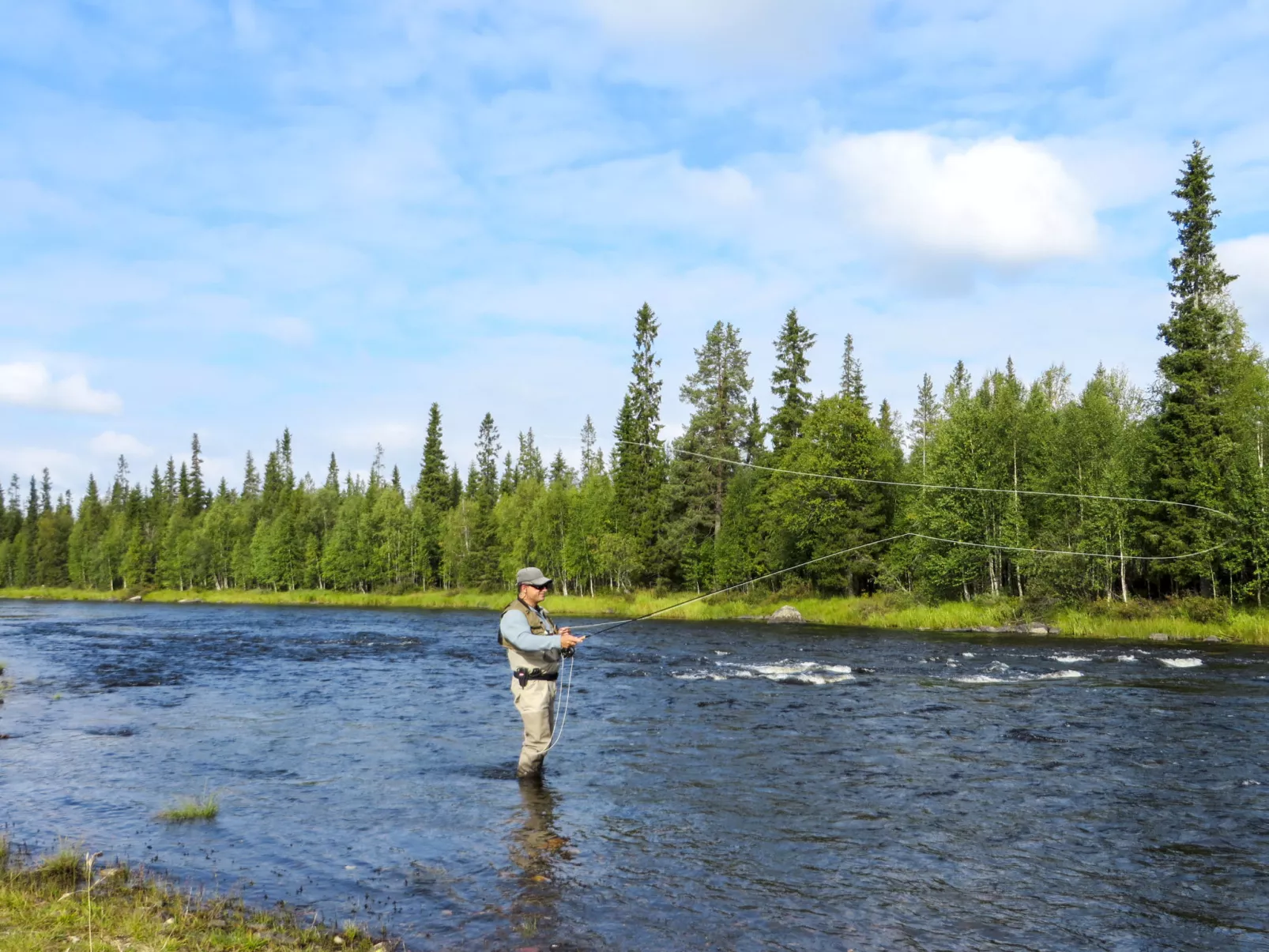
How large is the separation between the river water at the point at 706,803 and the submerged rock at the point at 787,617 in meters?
22.5

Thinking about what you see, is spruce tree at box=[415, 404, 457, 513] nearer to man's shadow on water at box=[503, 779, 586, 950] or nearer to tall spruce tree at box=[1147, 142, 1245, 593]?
tall spruce tree at box=[1147, 142, 1245, 593]

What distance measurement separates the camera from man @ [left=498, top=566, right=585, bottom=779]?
401 inches

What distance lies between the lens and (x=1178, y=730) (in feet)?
46.8

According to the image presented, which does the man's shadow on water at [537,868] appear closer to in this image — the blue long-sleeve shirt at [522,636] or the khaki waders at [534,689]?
the khaki waders at [534,689]

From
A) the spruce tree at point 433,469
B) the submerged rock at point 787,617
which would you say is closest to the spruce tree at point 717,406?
the submerged rock at point 787,617

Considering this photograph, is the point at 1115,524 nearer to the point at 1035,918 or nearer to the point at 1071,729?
the point at 1071,729

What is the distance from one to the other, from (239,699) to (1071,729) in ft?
51.7

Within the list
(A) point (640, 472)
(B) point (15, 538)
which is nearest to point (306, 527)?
(A) point (640, 472)

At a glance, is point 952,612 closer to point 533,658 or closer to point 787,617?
point 787,617

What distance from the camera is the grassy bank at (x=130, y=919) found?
580 cm

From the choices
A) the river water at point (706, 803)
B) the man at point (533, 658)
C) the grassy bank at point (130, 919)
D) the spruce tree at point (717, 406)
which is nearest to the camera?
the grassy bank at point (130, 919)

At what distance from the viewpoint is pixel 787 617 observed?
44281 millimetres

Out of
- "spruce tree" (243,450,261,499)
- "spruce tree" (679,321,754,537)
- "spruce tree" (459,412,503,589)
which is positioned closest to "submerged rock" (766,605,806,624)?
"spruce tree" (679,321,754,537)

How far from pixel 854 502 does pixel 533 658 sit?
1664 inches
